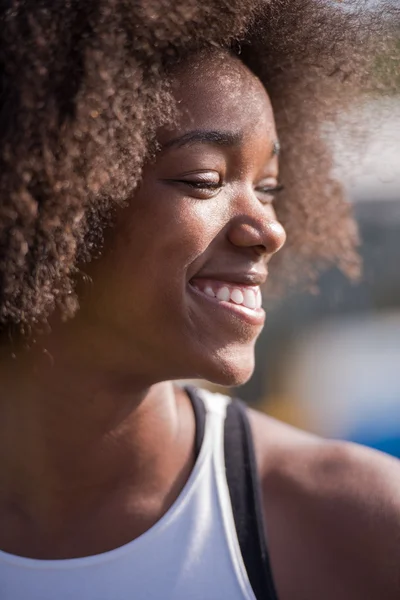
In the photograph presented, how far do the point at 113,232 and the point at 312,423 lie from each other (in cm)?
490

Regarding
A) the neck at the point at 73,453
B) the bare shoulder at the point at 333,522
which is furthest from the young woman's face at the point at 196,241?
the bare shoulder at the point at 333,522

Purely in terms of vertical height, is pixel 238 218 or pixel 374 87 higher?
pixel 374 87

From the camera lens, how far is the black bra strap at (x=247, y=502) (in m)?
2.08

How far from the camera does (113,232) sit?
2010 mm

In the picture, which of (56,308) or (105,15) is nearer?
(105,15)

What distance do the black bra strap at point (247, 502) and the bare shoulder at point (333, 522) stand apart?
0.13ft

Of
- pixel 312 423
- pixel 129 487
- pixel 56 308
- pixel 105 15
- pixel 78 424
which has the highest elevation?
pixel 105 15

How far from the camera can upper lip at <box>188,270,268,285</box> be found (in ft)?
6.74

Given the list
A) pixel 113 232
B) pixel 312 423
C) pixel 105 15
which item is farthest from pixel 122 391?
pixel 312 423

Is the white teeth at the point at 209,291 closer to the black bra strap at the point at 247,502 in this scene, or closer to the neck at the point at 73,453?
the neck at the point at 73,453

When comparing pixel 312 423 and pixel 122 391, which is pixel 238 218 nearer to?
pixel 122 391

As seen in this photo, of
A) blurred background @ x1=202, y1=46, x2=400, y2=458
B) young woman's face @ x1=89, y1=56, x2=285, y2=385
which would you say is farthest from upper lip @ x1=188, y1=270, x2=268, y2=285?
blurred background @ x1=202, y1=46, x2=400, y2=458

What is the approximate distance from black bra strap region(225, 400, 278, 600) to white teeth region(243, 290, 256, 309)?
41 centimetres

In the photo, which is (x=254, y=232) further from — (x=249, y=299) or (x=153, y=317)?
(x=153, y=317)
